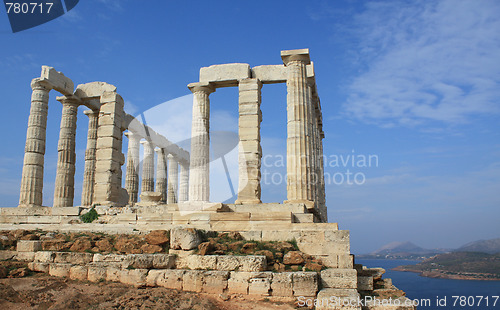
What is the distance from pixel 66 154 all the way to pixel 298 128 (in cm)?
1551

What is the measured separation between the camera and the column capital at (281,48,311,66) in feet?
63.6

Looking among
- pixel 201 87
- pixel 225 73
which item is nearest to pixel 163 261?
pixel 201 87

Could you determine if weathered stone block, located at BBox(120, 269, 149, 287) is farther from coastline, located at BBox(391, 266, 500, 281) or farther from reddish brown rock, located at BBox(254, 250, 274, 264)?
coastline, located at BBox(391, 266, 500, 281)

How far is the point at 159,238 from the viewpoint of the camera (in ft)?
38.7

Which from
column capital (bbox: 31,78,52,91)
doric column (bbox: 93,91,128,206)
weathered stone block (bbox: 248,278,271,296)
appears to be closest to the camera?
weathered stone block (bbox: 248,278,271,296)

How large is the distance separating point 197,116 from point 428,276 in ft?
220

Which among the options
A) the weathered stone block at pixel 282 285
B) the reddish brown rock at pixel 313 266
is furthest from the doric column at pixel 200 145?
the weathered stone block at pixel 282 285

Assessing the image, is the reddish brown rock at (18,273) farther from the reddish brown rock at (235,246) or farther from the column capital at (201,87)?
the column capital at (201,87)

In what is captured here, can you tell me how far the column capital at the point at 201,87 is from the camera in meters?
20.9

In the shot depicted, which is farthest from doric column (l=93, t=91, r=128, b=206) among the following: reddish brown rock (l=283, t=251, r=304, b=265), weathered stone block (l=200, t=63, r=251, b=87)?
reddish brown rock (l=283, t=251, r=304, b=265)

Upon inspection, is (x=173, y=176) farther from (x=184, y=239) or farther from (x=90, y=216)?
(x=184, y=239)

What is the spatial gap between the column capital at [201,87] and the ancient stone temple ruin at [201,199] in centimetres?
7

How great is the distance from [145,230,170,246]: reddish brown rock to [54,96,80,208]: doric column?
15221 millimetres

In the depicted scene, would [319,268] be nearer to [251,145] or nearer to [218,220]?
[218,220]
